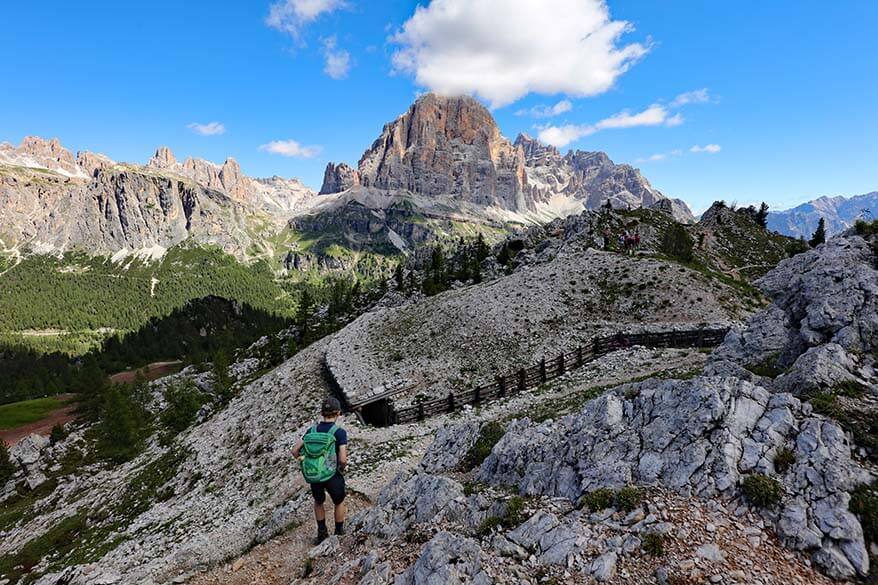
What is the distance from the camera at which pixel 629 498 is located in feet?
32.6

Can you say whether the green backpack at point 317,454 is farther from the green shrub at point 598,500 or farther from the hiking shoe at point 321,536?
the green shrub at point 598,500

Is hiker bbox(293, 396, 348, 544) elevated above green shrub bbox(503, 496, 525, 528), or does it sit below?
above

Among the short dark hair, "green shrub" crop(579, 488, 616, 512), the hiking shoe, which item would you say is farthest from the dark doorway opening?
"green shrub" crop(579, 488, 616, 512)

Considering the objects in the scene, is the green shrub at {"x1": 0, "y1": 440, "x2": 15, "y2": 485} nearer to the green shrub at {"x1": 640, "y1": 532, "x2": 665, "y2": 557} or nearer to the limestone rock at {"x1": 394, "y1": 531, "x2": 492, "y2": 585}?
the limestone rock at {"x1": 394, "y1": 531, "x2": 492, "y2": 585}

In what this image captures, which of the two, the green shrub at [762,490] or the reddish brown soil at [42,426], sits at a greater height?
the green shrub at [762,490]

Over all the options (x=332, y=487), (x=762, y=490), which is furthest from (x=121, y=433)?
(x=762, y=490)

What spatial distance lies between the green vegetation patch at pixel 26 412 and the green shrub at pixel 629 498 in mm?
135154

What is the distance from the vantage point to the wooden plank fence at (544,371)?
96.4ft

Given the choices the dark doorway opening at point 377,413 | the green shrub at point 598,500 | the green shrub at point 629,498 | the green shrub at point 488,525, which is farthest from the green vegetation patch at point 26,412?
the green shrub at point 629,498

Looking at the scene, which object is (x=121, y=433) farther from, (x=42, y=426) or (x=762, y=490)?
(x=762, y=490)

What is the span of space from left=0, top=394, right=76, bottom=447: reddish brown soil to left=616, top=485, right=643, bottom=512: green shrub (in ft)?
373

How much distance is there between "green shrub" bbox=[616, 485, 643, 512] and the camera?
980 cm

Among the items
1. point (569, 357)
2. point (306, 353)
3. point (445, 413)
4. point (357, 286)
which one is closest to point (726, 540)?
point (445, 413)

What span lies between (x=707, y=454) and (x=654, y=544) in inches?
130
